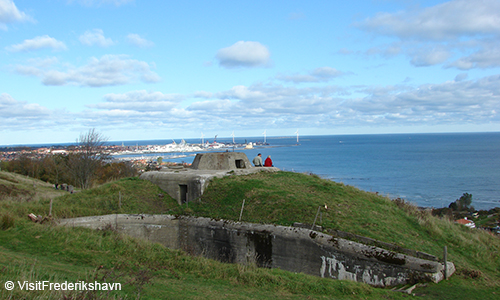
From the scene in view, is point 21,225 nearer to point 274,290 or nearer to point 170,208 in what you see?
point 170,208

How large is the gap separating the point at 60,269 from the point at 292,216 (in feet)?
24.7

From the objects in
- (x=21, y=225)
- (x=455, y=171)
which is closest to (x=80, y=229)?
(x=21, y=225)

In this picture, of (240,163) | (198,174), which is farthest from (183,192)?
(240,163)

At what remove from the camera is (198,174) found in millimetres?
15773

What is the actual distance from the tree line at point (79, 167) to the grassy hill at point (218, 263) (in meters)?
18.2

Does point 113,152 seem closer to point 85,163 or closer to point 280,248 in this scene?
point 85,163

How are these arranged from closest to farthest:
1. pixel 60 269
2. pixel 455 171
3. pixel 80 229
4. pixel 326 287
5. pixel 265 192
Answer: pixel 60 269 < pixel 326 287 < pixel 80 229 < pixel 265 192 < pixel 455 171

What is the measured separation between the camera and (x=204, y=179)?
15.1 metres

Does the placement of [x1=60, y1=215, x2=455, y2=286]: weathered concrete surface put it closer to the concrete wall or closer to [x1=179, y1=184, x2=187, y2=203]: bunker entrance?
[x1=179, y1=184, x2=187, y2=203]: bunker entrance

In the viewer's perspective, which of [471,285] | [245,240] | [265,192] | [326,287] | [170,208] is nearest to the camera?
[326,287]

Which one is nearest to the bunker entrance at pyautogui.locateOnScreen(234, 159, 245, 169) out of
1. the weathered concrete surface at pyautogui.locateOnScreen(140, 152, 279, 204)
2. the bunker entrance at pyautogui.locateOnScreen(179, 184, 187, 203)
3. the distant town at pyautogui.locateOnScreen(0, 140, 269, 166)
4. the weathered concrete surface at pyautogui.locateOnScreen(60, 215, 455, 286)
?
the weathered concrete surface at pyautogui.locateOnScreen(140, 152, 279, 204)

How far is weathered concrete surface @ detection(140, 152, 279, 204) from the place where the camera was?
15.1 metres

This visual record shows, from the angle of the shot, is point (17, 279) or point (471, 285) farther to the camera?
point (471, 285)

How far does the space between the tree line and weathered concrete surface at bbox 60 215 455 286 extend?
1897 cm
